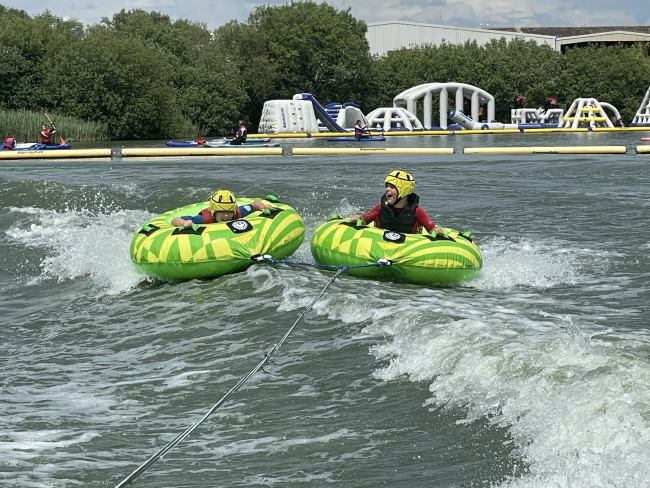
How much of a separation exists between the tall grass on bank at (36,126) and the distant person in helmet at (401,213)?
1192 inches

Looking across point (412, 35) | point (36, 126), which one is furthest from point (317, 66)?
point (36, 126)

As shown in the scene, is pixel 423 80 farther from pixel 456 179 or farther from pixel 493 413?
pixel 493 413

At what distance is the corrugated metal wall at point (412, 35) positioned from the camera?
72.4 metres

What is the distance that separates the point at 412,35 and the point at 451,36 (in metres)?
3.12

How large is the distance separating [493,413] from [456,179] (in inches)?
534

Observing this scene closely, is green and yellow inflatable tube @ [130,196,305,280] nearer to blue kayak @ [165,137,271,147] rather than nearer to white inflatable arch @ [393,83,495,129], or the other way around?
blue kayak @ [165,137,271,147]

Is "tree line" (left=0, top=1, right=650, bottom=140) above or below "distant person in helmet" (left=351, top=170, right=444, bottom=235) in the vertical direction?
above

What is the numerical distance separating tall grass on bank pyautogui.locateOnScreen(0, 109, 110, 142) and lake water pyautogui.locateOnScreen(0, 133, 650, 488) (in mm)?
26964

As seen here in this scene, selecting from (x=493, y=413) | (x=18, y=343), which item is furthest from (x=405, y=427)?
(x=18, y=343)

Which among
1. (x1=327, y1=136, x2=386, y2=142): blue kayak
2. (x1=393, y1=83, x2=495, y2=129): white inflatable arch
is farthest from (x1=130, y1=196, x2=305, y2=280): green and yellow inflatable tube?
(x1=393, y1=83, x2=495, y2=129): white inflatable arch

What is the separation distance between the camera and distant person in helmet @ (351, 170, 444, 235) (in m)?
8.91

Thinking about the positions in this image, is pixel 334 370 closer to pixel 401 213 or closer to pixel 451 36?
pixel 401 213

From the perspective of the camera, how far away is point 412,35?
7438 cm

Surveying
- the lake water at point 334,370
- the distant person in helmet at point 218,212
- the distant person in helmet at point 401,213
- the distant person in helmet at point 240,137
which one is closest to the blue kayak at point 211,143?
the distant person in helmet at point 240,137
